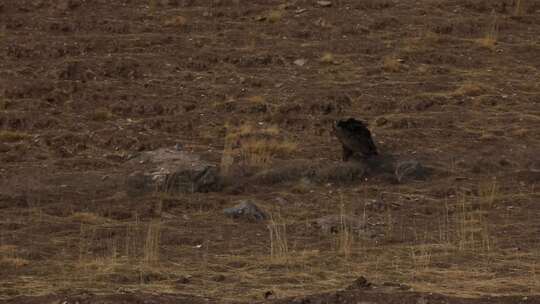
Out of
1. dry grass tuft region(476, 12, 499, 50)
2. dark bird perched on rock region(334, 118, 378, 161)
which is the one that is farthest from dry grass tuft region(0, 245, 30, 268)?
dry grass tuft region(476, 12, 499, 50)

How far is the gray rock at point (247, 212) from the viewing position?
12.9m

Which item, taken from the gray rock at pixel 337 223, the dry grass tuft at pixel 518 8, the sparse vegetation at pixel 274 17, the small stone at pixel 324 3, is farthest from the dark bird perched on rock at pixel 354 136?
the dry grass tuft at pixel 518 8

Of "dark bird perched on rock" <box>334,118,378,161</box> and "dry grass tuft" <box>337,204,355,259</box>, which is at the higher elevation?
"dark bird perched on rock" <box>334,118,378,161</box>

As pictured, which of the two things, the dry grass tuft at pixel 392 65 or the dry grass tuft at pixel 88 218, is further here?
the dry grass tuft at pixel 392 65

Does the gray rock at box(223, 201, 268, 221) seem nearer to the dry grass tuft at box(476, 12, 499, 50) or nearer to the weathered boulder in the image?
the weathered boulder

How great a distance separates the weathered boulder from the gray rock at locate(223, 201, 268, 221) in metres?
0.96

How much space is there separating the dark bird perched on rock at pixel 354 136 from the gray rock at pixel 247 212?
1.91 metres

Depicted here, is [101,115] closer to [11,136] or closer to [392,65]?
[11,136]

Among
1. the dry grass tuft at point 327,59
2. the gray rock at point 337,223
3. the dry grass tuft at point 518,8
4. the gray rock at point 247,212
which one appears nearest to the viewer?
the gray rock at point 337,223

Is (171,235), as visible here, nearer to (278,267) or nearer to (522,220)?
(278,267)

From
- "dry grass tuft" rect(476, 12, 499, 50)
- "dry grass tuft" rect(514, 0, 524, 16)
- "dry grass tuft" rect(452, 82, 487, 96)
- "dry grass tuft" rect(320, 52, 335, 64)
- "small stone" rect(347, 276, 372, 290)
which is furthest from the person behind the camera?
"dry grass tuft" rect(514, 0, 524, 16)

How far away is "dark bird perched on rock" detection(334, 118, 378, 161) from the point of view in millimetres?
14641

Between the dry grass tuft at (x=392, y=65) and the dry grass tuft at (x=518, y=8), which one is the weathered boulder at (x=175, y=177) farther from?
the dry grass tuft at (x=518, y=8)

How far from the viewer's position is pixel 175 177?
46.1ft
